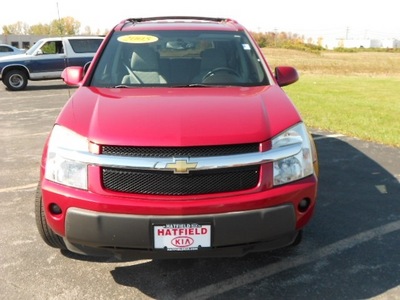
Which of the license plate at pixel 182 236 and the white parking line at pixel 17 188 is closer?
the license plate at pixel 182 236

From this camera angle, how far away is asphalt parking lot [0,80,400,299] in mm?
2818

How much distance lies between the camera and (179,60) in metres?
3.85

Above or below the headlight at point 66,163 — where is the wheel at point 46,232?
below

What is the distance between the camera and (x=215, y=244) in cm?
247

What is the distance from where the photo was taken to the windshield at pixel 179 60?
3.66 m

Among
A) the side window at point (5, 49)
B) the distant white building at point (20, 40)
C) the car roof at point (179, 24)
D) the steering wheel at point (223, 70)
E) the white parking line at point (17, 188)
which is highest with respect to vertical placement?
the car roof at point (179, 24)

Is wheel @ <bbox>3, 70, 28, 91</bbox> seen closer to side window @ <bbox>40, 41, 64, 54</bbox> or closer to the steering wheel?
side window @ <bbox>40, 41, 64, 54</bbox>

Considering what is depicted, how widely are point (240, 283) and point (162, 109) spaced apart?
1.28m

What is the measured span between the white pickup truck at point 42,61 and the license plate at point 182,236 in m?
14.0

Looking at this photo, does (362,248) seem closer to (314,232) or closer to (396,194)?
(314,232)

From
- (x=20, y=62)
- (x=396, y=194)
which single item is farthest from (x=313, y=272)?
(x=20, y=62)

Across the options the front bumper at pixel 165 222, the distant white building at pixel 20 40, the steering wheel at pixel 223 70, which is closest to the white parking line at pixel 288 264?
the front bumper at pixel 165 222

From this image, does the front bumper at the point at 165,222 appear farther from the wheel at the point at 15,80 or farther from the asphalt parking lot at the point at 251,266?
the wheel at the point at 15,80

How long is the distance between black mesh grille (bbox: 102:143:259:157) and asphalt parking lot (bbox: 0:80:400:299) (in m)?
0.96
